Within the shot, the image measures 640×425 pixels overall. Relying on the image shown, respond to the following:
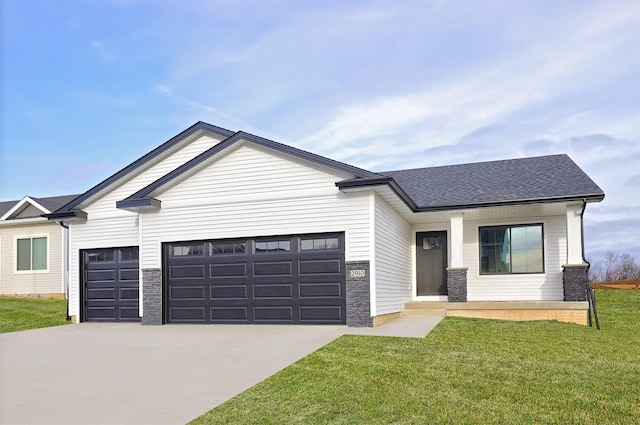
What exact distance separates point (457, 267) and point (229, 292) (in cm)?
668

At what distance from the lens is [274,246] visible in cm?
1369

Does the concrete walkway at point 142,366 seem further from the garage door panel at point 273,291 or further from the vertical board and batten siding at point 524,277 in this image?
the vertical board and batten siding at point 524,277

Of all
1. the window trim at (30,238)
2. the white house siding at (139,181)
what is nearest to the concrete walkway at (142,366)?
the white house siding at (139,181)

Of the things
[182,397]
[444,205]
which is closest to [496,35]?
[444,205]

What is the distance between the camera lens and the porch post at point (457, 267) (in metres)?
15.4

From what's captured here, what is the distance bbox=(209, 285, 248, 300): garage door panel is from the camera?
45.5 feet

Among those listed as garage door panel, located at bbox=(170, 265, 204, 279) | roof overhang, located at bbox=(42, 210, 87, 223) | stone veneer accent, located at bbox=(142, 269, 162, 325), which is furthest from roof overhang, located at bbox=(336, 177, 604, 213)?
roof overhang, located at bbox=(42, 210, 87, 223)

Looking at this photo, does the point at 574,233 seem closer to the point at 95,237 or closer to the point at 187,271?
the point at 187,271

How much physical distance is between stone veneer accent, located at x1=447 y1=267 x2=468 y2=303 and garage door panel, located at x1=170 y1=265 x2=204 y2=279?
7183mm

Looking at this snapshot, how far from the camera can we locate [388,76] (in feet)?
49.8

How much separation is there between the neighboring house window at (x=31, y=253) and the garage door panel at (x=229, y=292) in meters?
13.5

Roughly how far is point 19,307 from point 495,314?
17.0 m

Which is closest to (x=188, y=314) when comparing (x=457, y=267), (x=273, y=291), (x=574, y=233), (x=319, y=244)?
(x=273, y=291)

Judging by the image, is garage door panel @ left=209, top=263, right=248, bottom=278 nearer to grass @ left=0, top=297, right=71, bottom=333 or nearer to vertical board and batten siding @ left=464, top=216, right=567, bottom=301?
grass @ left=0, top=297, right=71, bottom=333
